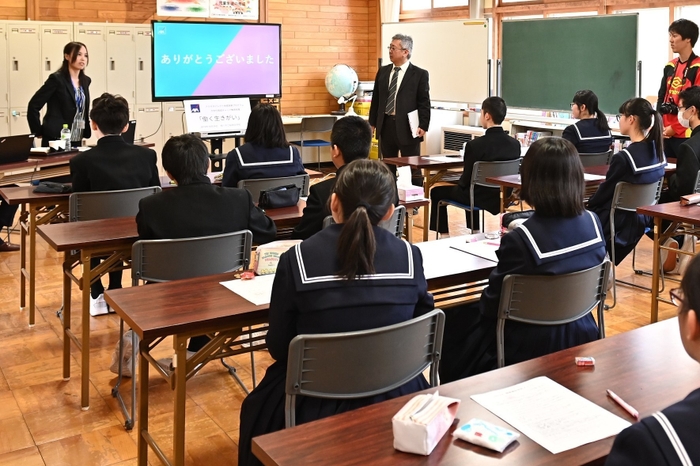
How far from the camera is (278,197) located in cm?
401

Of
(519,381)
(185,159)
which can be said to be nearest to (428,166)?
(185,159)

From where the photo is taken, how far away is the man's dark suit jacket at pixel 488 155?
5789 mm

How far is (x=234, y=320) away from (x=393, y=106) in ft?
16.8

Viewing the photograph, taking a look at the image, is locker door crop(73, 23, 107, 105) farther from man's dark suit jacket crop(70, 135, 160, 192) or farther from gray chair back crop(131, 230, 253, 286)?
gray chair back crop(131, 230, 253, 286)

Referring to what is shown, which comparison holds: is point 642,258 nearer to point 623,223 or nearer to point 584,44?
point 623,223

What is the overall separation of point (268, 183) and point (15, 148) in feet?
6.02

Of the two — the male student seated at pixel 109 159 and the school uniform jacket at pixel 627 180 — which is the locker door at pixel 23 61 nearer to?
the male student seated at pixel 109 159

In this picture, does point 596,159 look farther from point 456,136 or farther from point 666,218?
point 456,136

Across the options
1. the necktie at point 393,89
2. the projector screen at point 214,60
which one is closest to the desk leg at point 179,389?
the necktie at point 393,89

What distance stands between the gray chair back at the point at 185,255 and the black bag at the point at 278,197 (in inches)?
31.2

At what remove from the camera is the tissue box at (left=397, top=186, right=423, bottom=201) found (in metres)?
4.51

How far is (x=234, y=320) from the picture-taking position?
7.64ft

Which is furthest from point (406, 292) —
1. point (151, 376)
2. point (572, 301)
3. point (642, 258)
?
point (642, 258)

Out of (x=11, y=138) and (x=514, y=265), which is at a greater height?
(x=11, y=138)
